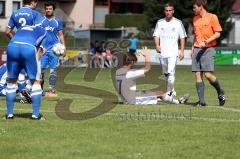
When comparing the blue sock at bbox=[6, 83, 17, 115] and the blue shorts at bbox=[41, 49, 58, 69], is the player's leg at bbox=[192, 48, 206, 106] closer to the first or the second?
the blue shorts at bbox=[41, 49, 58, 69]

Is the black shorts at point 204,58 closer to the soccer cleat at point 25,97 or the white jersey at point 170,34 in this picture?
the white jersey at point 170,34

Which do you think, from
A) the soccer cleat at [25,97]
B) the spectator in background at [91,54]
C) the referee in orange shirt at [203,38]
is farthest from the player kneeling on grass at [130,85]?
the spectator in background at [91,54]

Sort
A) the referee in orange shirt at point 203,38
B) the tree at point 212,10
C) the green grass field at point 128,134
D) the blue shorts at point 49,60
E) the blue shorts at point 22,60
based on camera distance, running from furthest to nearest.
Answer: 1. the tree at point 212,10
2. the blue shorts at point 49,60
3. the referee in orange shirt at point 203,38
4. the blue shorts at point 22,60
5. the green grass field at point 128,134

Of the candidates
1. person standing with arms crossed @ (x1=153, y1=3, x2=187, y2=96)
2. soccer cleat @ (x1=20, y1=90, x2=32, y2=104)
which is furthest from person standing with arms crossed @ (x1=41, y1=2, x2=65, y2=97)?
person standing with arms crossed @ (x1=153, y1=3, x2=187, y2=96)

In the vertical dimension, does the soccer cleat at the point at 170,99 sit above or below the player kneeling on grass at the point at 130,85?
below

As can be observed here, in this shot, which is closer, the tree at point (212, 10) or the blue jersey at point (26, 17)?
the blue jersey at point (26, 17)

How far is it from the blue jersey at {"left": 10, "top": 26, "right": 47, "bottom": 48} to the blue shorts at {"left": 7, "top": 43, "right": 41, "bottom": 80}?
0.27ft

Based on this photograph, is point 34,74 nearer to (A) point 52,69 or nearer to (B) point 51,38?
(B) point 51,38

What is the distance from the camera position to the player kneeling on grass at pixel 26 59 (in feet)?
37.8

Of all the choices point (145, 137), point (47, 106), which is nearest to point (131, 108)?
point (47, 106)

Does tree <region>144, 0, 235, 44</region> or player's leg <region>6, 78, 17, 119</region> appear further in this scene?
tree <region>144, 0, 235, 44</region>

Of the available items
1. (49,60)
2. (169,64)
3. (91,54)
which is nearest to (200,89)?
(169,64)

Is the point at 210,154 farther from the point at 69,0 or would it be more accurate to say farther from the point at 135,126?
the point at 69,0

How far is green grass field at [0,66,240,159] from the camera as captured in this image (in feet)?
28.1
